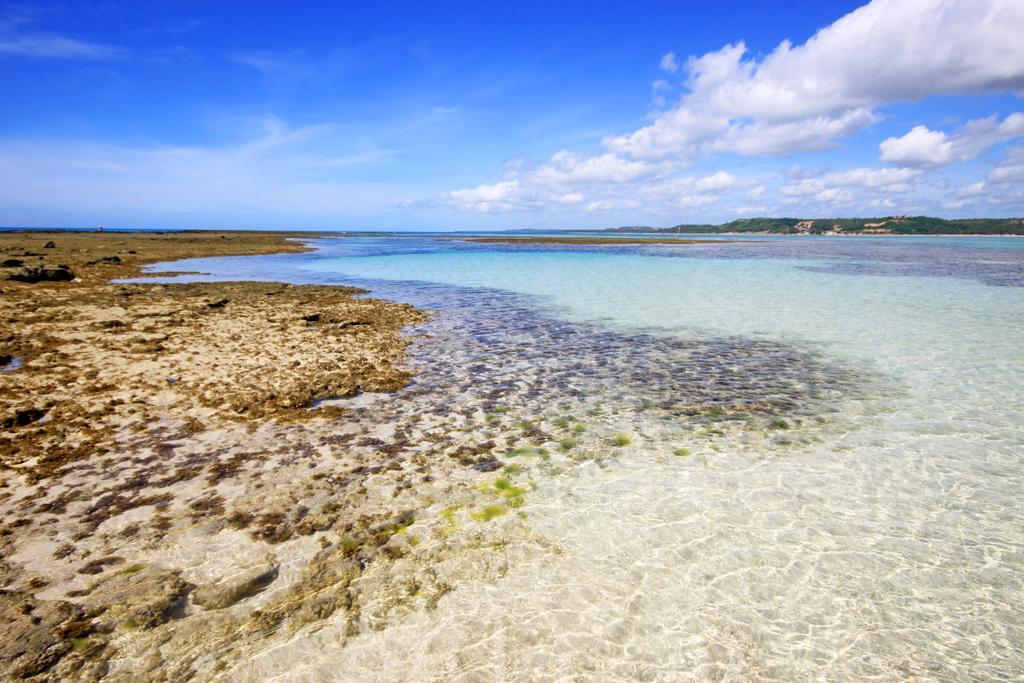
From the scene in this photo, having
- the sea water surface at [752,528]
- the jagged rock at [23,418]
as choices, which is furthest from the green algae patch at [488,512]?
the jagged rock at [23,418]

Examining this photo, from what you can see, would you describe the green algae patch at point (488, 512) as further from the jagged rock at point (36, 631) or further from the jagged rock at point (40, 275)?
the jagged rock at point (40, 275)

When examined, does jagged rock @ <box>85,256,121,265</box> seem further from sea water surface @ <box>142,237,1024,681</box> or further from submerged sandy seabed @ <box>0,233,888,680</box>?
sea water surface @ <box>142,237,1024,681</box>

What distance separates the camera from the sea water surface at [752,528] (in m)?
4.42

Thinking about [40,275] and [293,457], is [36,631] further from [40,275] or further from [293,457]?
[40,275]

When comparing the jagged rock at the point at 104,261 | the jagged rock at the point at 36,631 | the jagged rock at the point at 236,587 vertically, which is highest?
the jagged rock at the point at 104,261

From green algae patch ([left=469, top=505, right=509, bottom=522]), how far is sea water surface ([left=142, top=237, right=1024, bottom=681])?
1.31ft

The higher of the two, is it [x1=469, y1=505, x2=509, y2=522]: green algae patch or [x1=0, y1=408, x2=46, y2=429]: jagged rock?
[x1=0, y1=408, x2=46, y2=429]: jagged rock

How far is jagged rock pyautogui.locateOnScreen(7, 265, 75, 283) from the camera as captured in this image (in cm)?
2633

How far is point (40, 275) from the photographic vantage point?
2692 centimetres

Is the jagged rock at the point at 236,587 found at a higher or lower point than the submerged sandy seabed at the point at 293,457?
lower

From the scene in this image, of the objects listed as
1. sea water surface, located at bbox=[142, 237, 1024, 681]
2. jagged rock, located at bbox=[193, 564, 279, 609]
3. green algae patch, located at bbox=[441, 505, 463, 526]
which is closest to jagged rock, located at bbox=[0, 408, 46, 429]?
sea water surface, located at bbox=[142, 237, 1024, 681]

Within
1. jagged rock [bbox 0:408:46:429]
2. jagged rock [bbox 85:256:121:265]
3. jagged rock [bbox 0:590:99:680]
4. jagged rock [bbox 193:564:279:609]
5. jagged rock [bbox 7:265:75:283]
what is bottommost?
jagged rock [bbox 193:564:279:609]

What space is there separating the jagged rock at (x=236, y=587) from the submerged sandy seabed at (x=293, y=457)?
0.02 metres

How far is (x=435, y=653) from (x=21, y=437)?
8863mm
